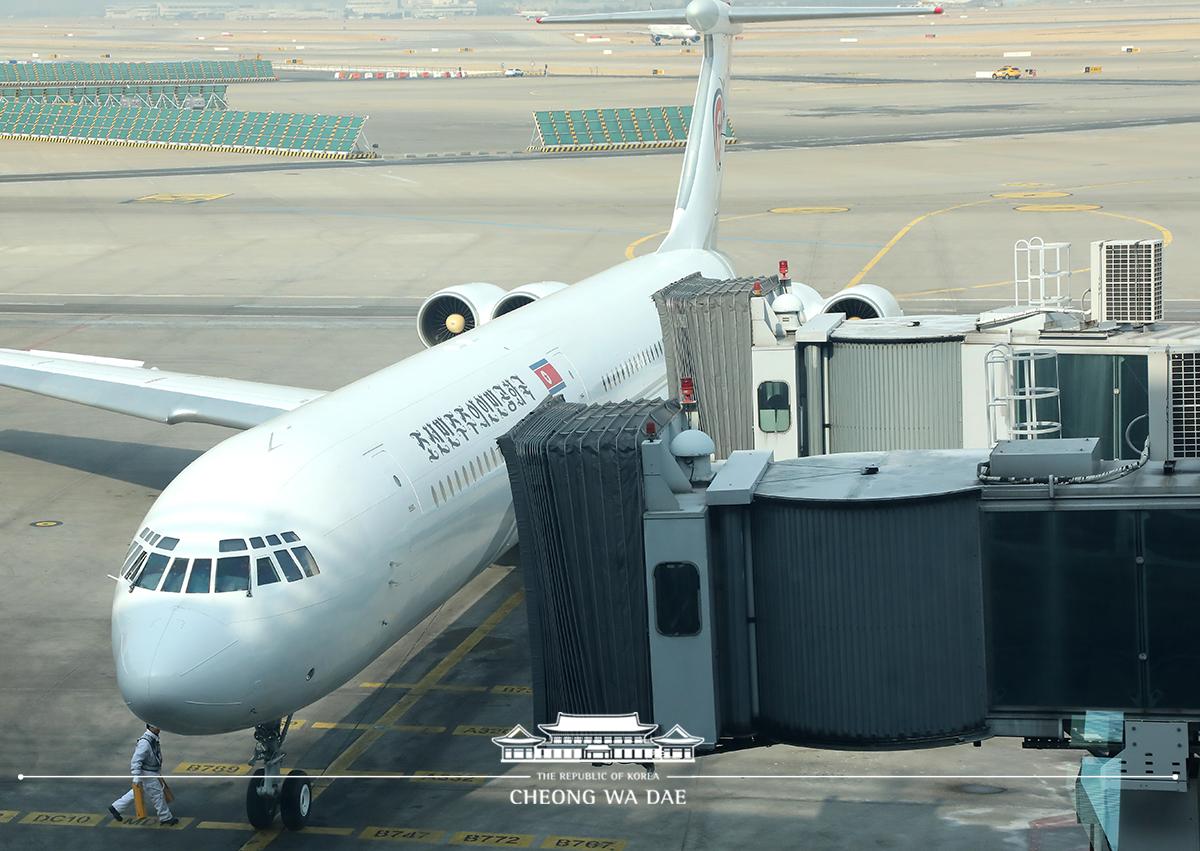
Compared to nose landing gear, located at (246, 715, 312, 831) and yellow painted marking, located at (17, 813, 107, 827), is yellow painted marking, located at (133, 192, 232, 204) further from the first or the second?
nose landing gear, located at (246, 715, 312, 831)

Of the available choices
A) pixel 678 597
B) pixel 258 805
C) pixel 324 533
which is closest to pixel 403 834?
pixel 258 805

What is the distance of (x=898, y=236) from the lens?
6156 cm

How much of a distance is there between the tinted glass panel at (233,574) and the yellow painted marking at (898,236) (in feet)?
120

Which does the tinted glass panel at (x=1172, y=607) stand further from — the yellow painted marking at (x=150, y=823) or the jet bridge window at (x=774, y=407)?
the yellow painted marking at (x=150, y=823)

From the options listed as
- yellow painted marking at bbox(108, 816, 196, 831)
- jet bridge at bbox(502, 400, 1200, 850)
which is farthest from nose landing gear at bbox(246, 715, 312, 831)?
jet bridge at bbox(502, 400, 1200, 850)

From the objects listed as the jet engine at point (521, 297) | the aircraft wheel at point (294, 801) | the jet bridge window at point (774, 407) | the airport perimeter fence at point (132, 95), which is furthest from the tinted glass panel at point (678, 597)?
the airport perimeter fence at point (132, 95)

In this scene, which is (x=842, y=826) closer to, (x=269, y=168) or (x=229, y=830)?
(x=229, y=830)

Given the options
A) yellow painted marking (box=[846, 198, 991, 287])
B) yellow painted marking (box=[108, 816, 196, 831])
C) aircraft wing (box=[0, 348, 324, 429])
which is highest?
yellow painted marking (box=[846, 198, 991, 287])

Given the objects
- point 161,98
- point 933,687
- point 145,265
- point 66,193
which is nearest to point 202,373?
point 145,265

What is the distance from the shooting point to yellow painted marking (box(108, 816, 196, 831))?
1822 centimetres

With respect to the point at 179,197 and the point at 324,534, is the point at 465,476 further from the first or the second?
the point at 179,197

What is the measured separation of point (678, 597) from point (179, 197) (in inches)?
2860

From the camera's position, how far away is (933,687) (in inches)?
492

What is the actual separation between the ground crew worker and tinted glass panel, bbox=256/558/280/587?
103 inches
